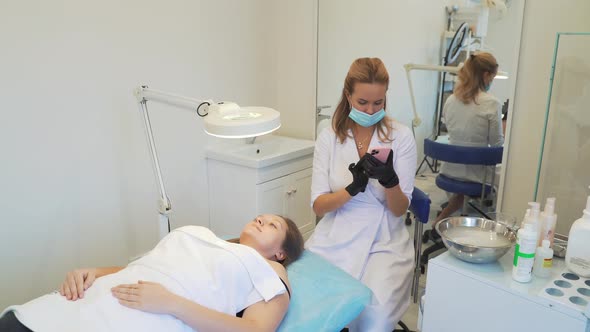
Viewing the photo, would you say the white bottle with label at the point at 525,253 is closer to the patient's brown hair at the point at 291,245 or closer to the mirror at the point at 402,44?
the patient's brown hair at the point at 291,245

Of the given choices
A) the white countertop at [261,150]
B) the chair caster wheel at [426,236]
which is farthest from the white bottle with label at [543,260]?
the white countertop at [261,150]

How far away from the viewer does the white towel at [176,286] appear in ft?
3.70

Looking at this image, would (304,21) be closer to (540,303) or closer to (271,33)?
(271,33)

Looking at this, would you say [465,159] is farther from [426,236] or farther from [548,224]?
[548,224]

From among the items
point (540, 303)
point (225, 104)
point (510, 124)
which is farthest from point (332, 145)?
point (540, 303)

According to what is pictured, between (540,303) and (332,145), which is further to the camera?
(332,145)

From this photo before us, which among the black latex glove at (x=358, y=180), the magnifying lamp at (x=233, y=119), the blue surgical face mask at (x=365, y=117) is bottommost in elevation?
the black latex glove at (x=358, y=180)

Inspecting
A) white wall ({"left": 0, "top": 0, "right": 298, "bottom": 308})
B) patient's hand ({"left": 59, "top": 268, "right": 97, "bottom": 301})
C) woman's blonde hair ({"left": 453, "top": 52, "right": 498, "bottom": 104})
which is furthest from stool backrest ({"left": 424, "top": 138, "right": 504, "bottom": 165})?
patient's hand ({"left": 59, "top": 268, "right": 97, "bottom": 301})

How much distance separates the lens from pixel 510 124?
1.82 meters

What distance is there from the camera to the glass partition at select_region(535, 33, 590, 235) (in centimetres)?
138

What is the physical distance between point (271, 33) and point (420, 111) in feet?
3.74

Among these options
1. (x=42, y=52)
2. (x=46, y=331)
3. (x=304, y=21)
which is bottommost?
(x=46, y=331)

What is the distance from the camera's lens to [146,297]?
44.8 inches

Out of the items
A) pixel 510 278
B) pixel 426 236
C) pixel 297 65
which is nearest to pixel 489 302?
pixel 510 278
